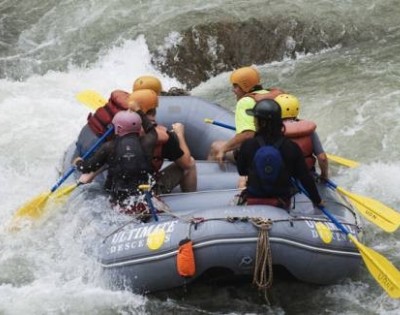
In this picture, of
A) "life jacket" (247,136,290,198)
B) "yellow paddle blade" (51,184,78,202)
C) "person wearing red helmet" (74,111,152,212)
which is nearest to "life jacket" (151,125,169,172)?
"person wearing red helmet" (74,111,152,212)

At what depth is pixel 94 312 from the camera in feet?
16.0

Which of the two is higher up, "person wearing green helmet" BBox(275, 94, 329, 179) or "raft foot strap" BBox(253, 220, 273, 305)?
"person wearing green helmet" BBox(275, 94, 329, 179)

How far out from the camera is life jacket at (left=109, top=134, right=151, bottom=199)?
5172mm

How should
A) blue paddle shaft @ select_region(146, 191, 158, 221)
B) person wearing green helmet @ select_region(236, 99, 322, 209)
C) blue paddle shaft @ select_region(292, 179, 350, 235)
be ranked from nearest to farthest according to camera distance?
person wearing green helmet @ select_region(236, 99, 322, 209) → blue paddle shaft @ select_region(292, 179, 350, 235) → blue paddle shaft @ select_region(146, 191, 158, 221)

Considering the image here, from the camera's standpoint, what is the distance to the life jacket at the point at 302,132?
17.4 feet

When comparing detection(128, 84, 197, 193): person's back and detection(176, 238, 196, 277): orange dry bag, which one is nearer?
detection(176, 238, 196, 277): orange dry bag

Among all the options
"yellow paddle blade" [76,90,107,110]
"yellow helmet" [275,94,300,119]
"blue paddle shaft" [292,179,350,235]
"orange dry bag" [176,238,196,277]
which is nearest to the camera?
"orange dry bag" [176,238,196,277]

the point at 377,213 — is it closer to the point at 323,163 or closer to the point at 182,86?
the point at 323,163

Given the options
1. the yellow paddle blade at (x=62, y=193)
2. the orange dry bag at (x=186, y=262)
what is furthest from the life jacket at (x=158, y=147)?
the orange dry bag at (x=186, y=262)

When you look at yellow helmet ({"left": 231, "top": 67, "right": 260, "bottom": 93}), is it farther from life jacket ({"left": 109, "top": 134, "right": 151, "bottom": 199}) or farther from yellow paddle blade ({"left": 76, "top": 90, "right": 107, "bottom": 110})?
yellow paddle blade ({"left": 76, "top": 90, "right": 107, "bottom": 110})

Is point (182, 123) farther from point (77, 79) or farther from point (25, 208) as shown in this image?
point (77, 79)

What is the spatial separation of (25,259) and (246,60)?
537cm

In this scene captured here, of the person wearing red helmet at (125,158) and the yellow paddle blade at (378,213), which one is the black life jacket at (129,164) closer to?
the person wearing red helmet at (125,158)

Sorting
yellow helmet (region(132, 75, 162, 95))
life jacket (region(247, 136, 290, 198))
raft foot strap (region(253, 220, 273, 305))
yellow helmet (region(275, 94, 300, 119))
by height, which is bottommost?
raft foot strap (region(253, 220, 273, 305))
